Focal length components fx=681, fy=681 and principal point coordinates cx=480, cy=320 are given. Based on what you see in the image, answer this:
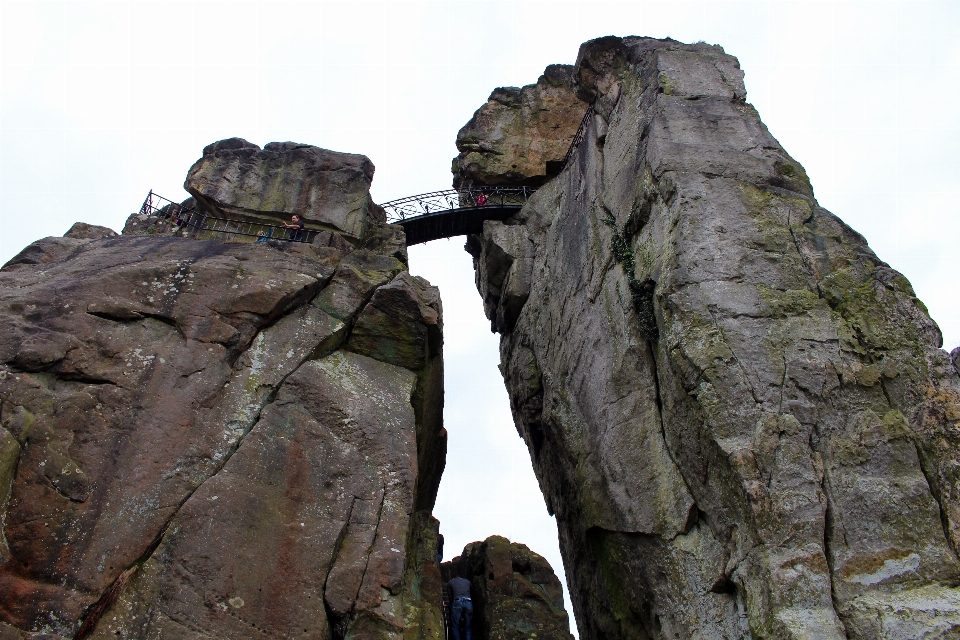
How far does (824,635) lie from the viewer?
8.95m

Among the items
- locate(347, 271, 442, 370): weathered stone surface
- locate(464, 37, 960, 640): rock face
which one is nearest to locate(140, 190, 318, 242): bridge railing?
locate(347, 271, 442, 370): weathered stone surface

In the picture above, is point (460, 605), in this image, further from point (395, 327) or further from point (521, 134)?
point (521, 134)

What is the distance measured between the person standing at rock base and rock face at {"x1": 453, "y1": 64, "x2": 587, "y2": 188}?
45.9 ft

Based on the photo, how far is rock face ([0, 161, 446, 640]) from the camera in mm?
9477

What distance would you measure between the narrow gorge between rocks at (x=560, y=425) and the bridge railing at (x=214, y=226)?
0.13 m

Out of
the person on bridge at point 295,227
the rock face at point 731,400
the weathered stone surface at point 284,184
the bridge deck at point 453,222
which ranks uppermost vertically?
the bridge deck at point 453,222

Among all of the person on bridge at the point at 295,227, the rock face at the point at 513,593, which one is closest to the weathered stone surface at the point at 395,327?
the person on bridge at the point at 295,227

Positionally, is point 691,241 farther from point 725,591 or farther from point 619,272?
point 725,591

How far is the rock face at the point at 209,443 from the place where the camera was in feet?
31.1

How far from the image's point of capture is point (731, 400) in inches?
439

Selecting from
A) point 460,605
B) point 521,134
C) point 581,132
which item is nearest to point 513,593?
point 460,605

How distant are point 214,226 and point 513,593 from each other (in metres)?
12.1

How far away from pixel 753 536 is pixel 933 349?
463cm

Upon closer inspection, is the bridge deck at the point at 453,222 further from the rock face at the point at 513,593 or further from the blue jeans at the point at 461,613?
the blue jeans at the point at 461,613
